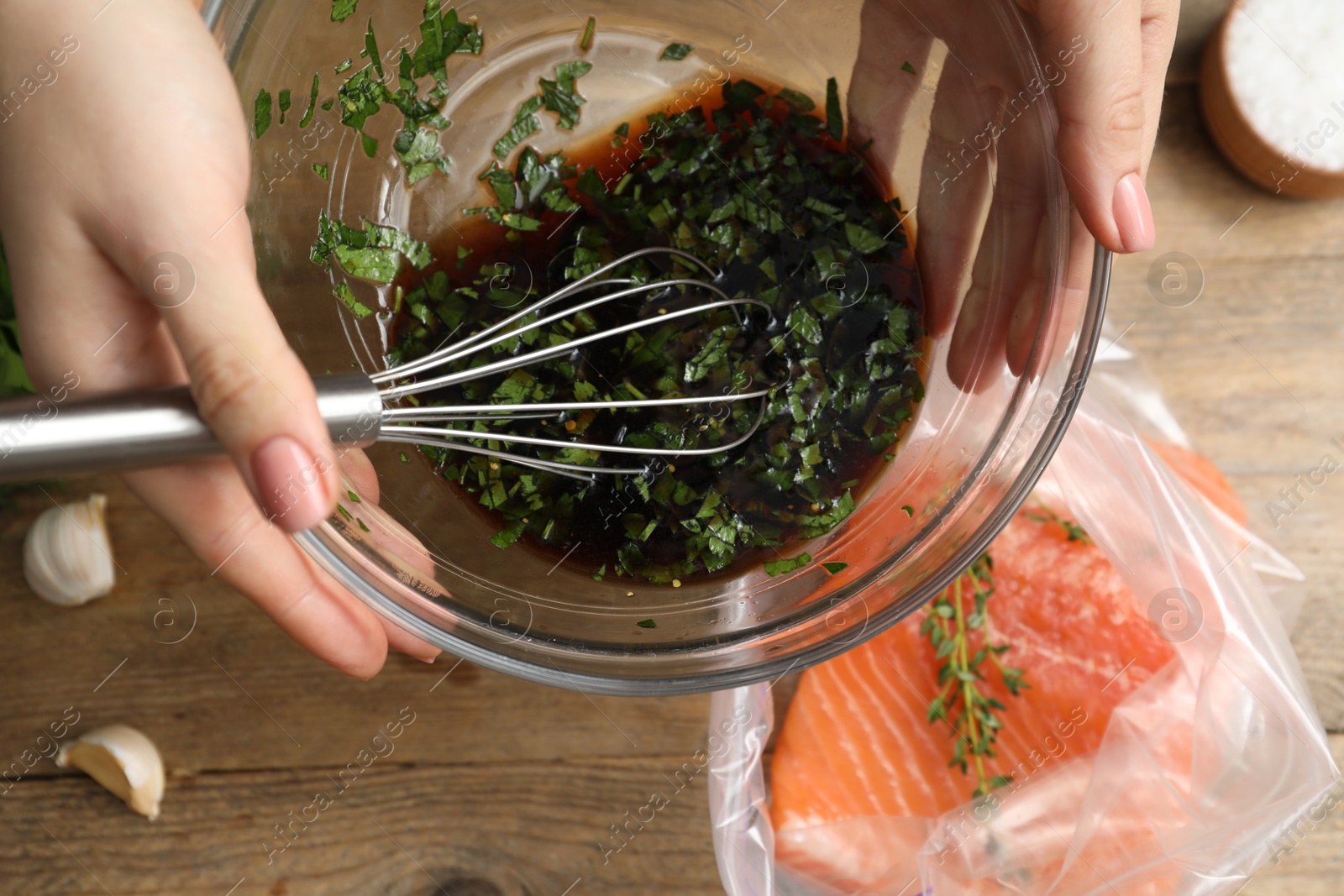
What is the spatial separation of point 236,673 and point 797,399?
2.19ft

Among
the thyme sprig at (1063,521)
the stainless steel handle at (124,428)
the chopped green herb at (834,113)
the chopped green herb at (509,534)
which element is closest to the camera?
the stainless steel handle at (124,428)

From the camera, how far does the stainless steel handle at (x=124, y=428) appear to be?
1.65ft

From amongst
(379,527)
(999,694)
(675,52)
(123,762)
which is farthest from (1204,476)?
(123,762)

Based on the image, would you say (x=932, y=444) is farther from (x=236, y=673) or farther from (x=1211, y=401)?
(x=236, y=673)

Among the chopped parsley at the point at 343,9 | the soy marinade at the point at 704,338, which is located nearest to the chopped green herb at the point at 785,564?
the soy marinade at the point at 704,338

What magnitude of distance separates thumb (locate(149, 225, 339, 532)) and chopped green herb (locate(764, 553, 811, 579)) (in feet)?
1.13

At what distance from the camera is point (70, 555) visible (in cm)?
94

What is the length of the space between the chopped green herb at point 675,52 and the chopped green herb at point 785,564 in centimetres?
52

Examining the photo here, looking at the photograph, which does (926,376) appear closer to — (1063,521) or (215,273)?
(1063,521)

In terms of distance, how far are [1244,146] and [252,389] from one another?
1.06m

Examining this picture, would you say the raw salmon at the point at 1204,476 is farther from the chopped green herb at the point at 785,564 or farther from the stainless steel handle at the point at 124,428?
the stainless steel handle at the point at 124,428

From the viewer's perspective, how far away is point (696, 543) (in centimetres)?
74

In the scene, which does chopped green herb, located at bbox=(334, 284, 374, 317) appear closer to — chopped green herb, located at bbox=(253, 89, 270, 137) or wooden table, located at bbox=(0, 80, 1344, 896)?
chopped green herb, located at bbox=(253, 89, 270, 137)

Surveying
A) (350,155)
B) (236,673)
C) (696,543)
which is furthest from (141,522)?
(696,543)
